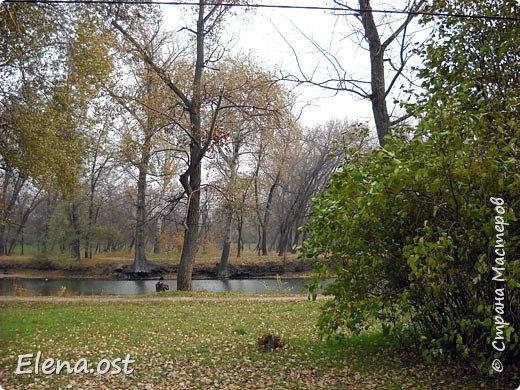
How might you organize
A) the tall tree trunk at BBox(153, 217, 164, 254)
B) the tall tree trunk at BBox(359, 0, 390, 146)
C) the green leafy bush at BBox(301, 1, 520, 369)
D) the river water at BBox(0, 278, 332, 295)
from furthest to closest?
the tall tree trunk at BBox(153, 217, 164, 254), the river water at BBox(0, 278, 332, 295), the tall tree trunk at BBox(359, 0, 390, 146), the green leafy bush at BBox(301, 1, 520, 369)

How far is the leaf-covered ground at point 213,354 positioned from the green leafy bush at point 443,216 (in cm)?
38

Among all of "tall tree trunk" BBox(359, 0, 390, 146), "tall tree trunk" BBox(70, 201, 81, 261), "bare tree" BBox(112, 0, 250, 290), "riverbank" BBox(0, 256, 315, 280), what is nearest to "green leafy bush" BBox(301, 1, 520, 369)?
"tall tree trunk" BBox(359, 0, 390, 146)

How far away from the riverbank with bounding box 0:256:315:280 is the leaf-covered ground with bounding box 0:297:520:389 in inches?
716

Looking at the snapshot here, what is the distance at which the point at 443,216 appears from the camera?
4.66 m

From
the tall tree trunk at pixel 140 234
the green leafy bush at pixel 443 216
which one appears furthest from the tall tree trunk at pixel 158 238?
the green leafy bush at pixel 443 216

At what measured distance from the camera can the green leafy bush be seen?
4.30 m

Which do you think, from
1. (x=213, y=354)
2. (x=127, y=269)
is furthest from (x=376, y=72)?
(x=127, y=269)

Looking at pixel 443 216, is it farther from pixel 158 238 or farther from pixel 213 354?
pixel 158 238

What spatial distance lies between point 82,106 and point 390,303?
8.77 meters

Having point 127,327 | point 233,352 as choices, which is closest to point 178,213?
point 127,327

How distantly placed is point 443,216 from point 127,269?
25.5 m

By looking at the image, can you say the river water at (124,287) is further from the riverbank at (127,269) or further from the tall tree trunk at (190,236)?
the riverbank at (127,269)

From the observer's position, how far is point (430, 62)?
5.96 m

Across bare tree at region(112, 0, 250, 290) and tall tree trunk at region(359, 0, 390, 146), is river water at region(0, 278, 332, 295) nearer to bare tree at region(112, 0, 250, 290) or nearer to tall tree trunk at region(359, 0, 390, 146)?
bare tree at region(112, 0, 250, 290)
